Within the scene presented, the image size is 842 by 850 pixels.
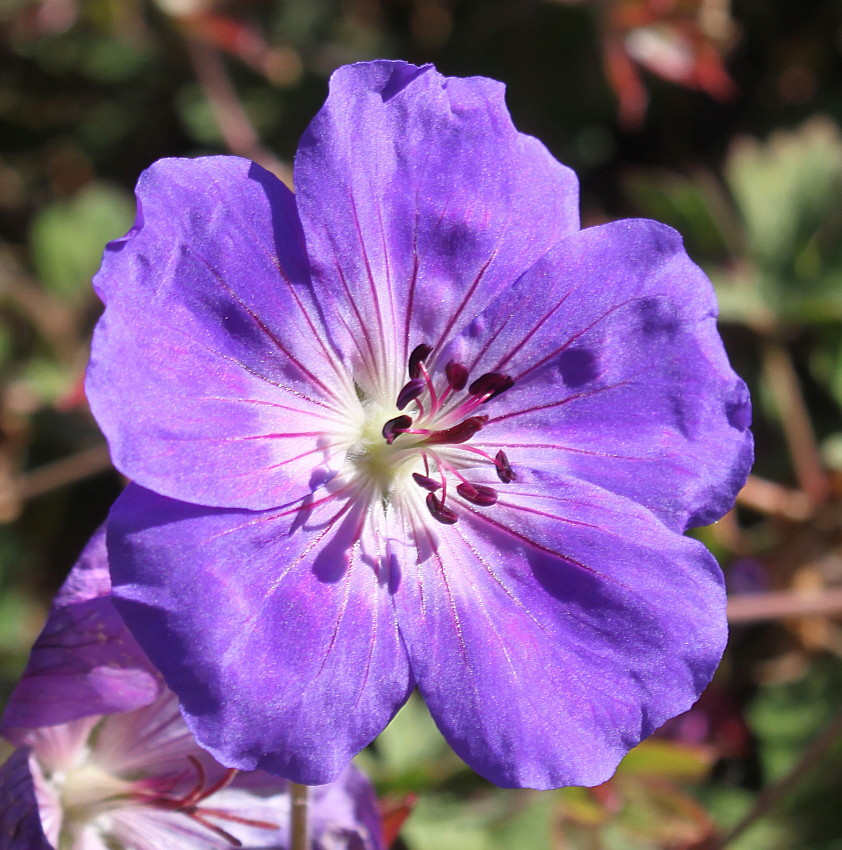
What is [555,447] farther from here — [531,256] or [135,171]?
[135,171]

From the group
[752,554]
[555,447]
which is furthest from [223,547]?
[752,554]

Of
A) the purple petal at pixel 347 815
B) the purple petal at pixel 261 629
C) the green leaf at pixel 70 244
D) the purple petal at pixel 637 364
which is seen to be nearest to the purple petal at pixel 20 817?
the purple petal at pixel 261 629

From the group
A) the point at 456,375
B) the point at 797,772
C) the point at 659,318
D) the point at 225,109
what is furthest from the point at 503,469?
the point at 225,109

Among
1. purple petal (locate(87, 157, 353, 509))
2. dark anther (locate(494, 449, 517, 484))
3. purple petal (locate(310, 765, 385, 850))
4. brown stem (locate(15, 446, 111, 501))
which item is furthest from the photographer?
brown stem (locate(15, 446, 111, 501))

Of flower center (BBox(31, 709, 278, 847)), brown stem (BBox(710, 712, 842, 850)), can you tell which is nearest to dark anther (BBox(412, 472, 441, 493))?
flower center (BBox(31, 709, 278, 847))

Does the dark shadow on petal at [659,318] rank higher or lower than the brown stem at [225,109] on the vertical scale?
higher

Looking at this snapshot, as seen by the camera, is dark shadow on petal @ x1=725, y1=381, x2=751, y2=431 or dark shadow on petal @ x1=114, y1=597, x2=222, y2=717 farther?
dark shadow on petal @ x1=725, y1=381, x2=751, y2=431

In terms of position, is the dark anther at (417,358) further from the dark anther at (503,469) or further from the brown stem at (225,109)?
the brown stem at (225,109)

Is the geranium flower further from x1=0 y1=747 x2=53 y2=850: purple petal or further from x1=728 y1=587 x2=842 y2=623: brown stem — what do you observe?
x1=728 y1=587 x2=842 y2=623: brown stem
